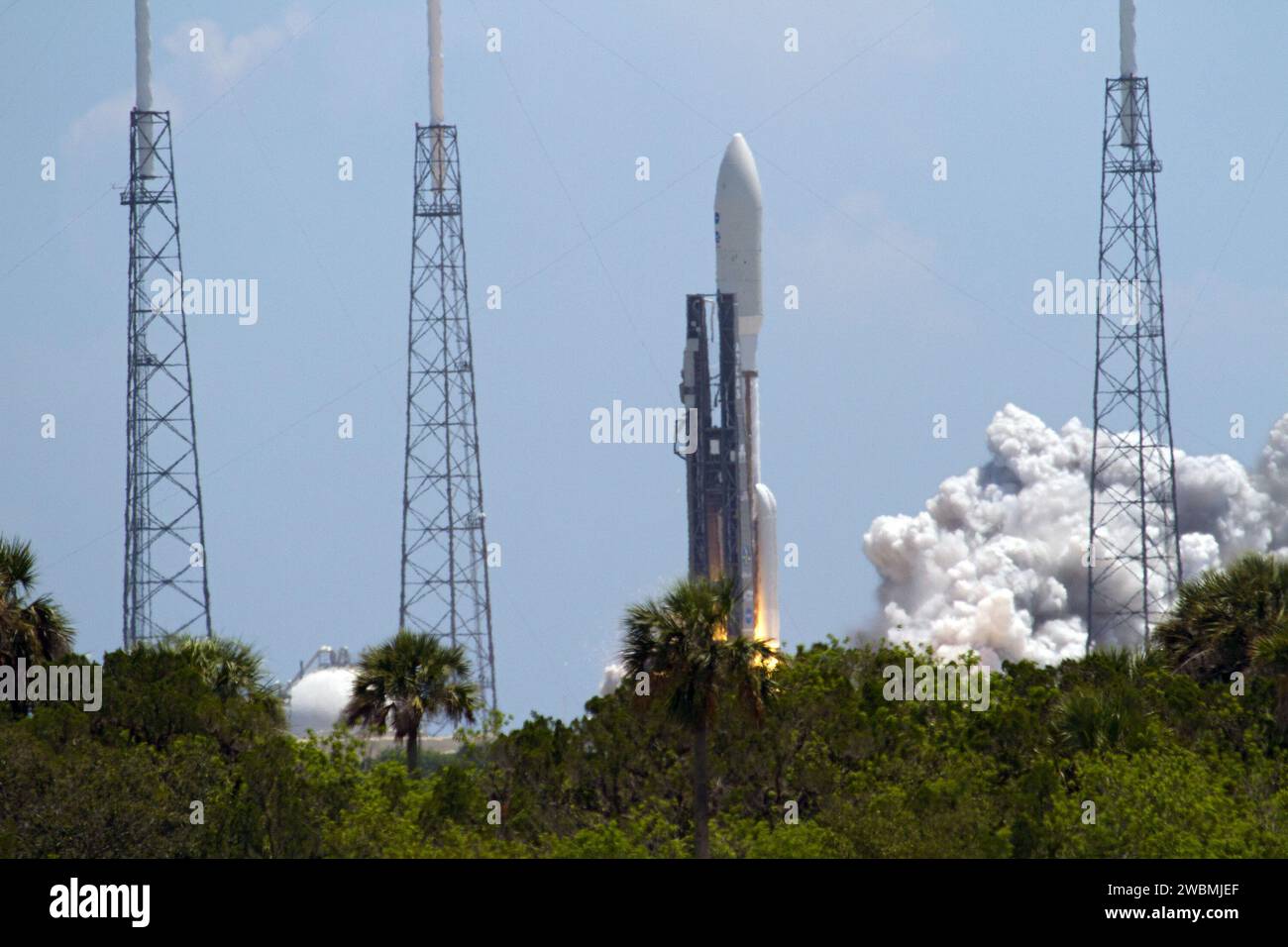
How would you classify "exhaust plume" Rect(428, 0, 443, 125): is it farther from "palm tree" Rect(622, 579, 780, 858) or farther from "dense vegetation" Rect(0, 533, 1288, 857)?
"palm tree" Rect(622, 579, 780, 858)

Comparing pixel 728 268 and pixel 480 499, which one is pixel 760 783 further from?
pixel 728 268

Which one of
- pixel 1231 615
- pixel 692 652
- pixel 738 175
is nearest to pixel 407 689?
pixel 692 652

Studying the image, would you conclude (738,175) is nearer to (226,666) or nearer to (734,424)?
(734,424)

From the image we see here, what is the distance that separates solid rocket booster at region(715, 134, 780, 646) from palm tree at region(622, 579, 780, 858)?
36.1 metres

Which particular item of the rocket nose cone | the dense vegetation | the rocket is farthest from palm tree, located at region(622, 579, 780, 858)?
the rocket nose cone

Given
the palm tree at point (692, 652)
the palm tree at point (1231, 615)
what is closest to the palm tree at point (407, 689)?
the palm tree at point (692, 652)

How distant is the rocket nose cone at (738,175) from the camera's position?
84000 millimetres

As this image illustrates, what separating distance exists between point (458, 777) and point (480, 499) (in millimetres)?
22024

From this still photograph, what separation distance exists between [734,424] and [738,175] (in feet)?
33.8

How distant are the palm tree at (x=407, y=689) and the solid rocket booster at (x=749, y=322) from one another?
26.8 metres

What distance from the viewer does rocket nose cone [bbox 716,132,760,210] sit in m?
84.0
